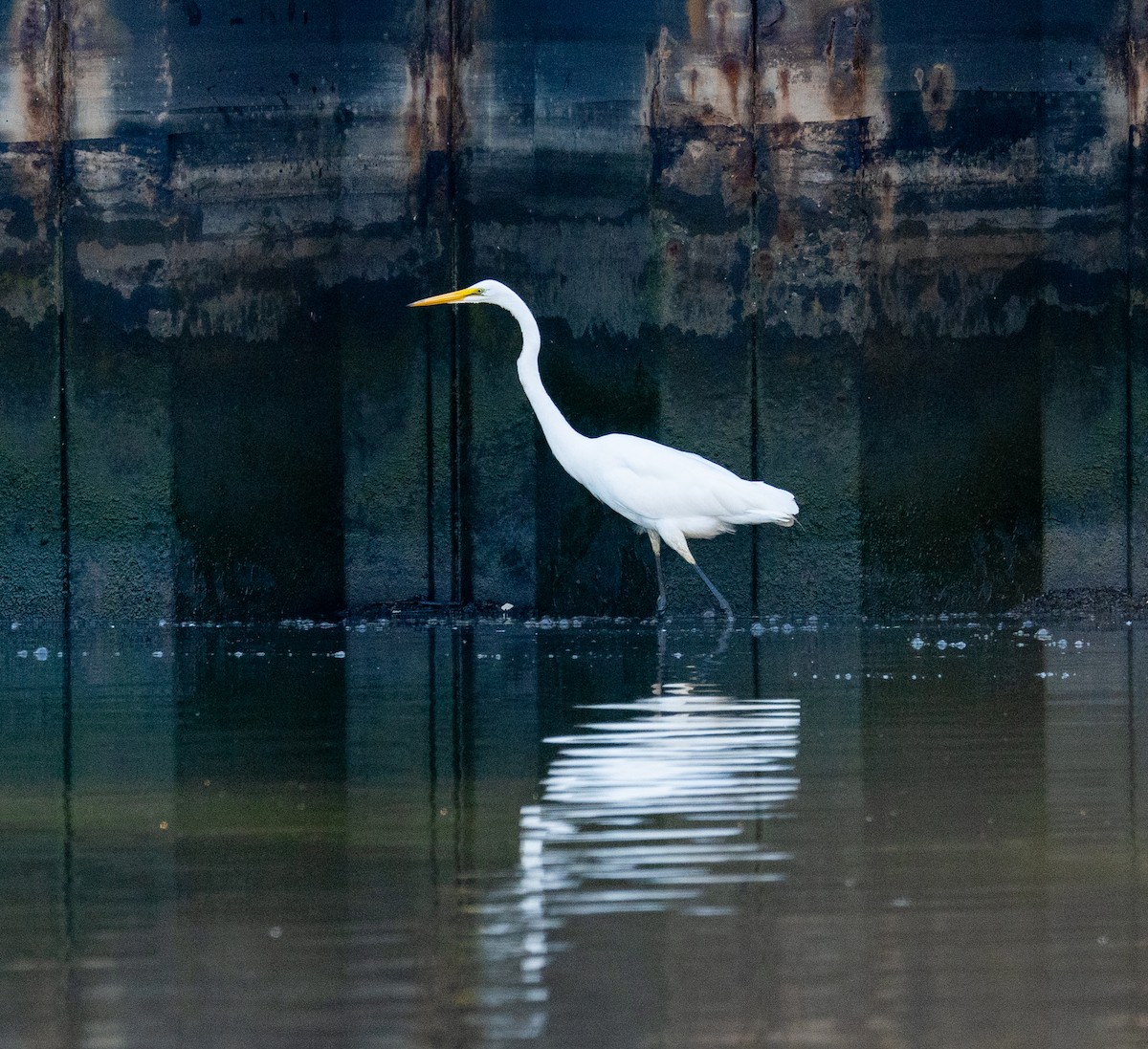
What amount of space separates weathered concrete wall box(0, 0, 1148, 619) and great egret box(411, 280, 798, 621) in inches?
22.7

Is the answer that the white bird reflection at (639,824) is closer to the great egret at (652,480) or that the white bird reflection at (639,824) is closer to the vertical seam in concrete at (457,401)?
the great egret at (652,480)

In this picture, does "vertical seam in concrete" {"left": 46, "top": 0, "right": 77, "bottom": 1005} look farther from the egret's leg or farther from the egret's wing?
the egret's leg

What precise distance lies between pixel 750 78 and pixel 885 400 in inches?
80.5

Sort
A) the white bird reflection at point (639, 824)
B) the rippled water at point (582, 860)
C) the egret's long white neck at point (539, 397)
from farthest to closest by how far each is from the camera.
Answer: the egret's long white neck at point (539, 397) < the white bird reflection at point (639, 824) < the rippled water at point (582, 860)

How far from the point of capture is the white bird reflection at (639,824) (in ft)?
15.1

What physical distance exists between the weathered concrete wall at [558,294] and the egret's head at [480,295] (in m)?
0.42

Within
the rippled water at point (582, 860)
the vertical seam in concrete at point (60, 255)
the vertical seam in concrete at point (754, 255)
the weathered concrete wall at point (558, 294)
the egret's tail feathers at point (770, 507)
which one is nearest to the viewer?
the rippled water at point (582, 860)

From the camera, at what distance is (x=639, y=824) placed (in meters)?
5.72

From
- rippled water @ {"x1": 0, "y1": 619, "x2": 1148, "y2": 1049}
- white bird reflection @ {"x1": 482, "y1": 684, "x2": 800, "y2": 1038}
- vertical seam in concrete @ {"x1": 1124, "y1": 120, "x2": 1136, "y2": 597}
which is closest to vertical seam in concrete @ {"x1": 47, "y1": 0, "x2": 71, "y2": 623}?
rippled water @ {"x1": 0, "y1": 619, "x2": 1148, "y2": 1049}

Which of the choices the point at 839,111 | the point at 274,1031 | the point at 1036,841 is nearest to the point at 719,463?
the point at 839,111

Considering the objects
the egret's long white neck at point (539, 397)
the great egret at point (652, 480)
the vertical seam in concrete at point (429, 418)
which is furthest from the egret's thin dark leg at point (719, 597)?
the vertical seam in concrete at point (429, 418)

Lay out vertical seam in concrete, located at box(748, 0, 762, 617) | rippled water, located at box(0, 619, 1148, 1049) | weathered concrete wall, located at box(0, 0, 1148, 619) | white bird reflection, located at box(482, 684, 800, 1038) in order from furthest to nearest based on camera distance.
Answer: vertical seam in concrete, located at box(748, 0, 762, 617) → weathered concrete wall, located at box(0, 0, 1148, 619) → white bird reflection, located at box(482, 684, 800, 1038) → rippled water, located at box(0, 619, 1148, 1049)

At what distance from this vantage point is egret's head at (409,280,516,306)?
12562 mm

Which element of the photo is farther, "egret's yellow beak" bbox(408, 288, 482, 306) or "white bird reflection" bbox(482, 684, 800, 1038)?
"egret's yellow beak" bbox(408, 288, 482, 306)
